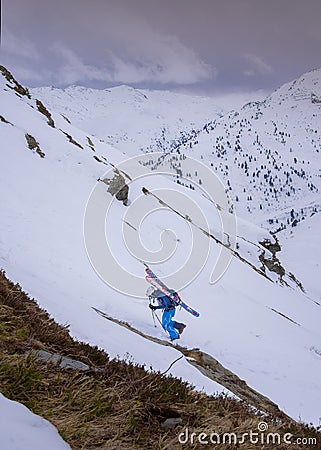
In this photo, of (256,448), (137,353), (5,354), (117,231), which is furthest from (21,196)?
(256,448)

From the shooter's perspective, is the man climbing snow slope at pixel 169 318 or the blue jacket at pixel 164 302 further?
the blue jacket at pixel 164 302

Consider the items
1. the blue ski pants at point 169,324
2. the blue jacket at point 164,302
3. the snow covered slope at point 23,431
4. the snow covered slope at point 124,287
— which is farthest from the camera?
the blue jacket at point 164,302

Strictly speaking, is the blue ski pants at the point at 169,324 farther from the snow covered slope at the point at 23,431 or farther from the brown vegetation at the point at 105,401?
the snow covered slope at the point at 23,431

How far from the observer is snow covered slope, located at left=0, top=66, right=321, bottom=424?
8781 mm

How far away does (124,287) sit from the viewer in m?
15.4

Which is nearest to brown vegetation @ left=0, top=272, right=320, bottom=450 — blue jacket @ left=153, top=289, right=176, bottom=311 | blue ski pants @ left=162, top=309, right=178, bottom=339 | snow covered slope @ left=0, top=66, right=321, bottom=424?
snow covered slope @ left=0, top=66, right=321, bottom=424

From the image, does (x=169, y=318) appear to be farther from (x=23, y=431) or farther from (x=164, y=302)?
(x=23, y=431)

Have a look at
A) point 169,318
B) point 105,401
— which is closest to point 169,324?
point 169,318

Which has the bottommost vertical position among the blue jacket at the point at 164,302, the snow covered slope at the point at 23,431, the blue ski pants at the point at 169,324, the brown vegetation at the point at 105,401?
the snow covered slope at the point at 23,431

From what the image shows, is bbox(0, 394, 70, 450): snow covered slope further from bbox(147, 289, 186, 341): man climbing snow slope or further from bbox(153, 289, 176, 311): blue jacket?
bbox(153, 289, 176, 311): blue jacket

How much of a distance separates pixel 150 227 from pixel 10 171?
34.0 feet

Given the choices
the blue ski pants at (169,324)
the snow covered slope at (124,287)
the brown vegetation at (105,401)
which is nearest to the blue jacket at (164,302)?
the blue ski pants at (169,324)

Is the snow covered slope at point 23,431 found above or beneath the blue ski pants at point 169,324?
beneath

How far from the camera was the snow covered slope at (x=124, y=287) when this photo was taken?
8.78 m
